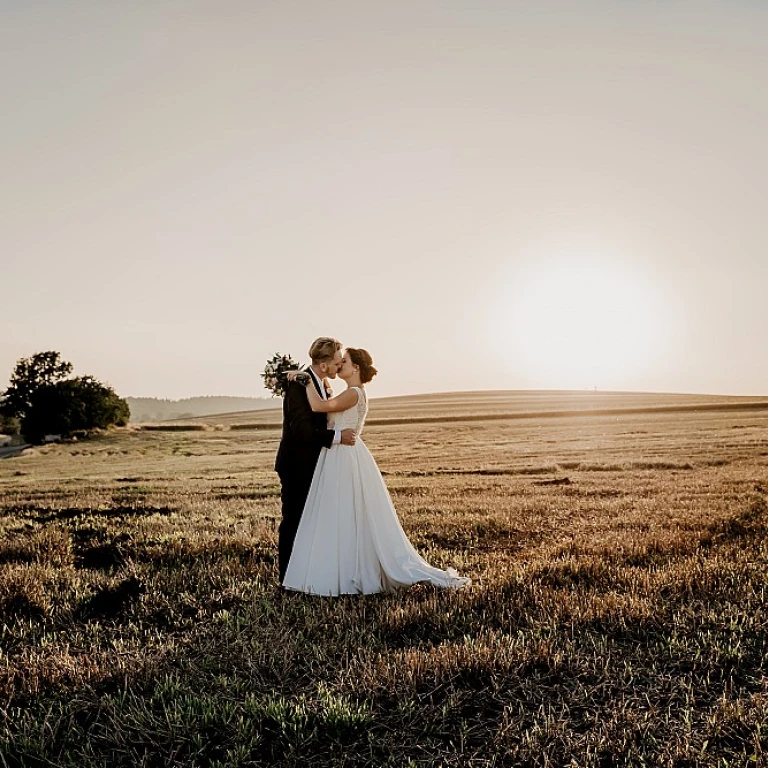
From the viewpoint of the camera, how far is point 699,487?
16859mm

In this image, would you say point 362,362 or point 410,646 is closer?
point 410,646

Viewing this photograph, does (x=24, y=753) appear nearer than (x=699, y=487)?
Yes

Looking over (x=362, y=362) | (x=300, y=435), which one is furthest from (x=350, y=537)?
(x=362, y=362)

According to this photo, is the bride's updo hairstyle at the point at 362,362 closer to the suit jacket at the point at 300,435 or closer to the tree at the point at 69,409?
the suit jacket at the point at 300,435

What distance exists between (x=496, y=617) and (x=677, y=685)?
197cm

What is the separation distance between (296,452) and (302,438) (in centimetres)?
22

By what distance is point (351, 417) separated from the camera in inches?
351

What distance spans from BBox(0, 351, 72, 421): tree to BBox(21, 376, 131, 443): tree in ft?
16.1

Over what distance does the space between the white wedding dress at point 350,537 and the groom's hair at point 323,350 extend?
0.65 meters

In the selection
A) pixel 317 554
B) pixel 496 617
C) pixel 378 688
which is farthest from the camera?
pixel 317 554

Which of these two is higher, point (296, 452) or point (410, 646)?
point (296, 452)

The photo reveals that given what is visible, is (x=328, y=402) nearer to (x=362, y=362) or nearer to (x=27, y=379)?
(x=362, y=362)

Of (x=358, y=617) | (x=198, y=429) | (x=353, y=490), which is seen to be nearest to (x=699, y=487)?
(x=353, y=490)

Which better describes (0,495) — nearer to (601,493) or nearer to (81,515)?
(81,515)
